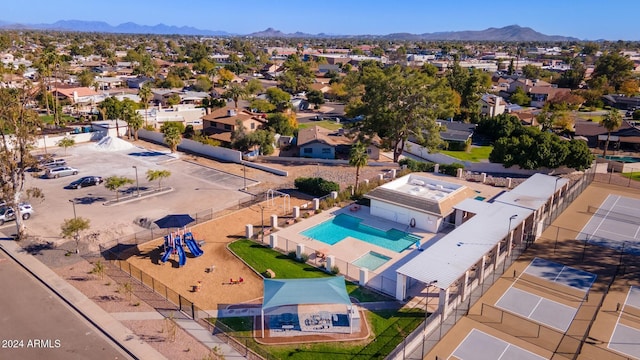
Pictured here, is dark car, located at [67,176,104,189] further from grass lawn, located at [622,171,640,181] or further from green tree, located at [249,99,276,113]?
grass lawn, located at [622,171,640,181]

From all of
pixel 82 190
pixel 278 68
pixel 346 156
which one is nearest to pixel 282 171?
pixel 346 156

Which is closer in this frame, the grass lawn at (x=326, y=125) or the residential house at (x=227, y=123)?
the residential house at (x=227, y=123)

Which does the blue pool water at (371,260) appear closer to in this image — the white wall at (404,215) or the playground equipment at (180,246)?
the white wall at (404,215)

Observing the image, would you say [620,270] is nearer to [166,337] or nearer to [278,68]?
[166,337]

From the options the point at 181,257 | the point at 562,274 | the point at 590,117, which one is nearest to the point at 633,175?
the point at 562,274

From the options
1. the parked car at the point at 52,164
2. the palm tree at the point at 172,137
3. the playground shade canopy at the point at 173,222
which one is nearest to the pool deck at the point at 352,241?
the playground shade canopy at the point at 173,222
